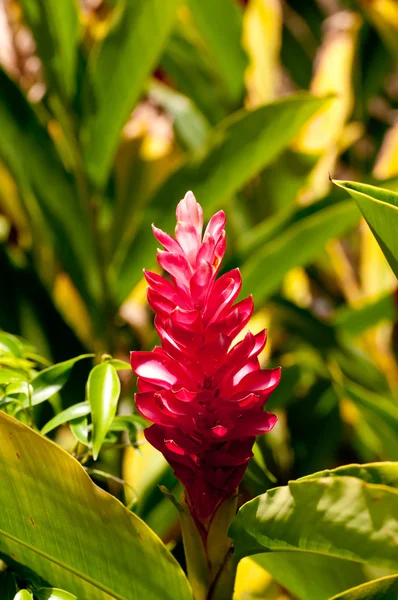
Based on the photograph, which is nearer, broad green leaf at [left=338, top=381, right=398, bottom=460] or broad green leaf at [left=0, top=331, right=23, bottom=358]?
broad green leaf at [left=0, top=331, right=23, bottom=358]

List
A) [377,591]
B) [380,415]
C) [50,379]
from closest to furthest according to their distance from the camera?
1. [377,591]
2. [50,379]
3. [380,415]

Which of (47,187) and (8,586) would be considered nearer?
(8,586)

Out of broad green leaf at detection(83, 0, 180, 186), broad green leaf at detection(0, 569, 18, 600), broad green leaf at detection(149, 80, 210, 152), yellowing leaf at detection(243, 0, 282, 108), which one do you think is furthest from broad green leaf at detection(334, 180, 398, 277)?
yellowing leaf at detection(243, 0, 282, 108)

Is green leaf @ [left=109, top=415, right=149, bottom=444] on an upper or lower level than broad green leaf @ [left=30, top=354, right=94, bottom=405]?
lower

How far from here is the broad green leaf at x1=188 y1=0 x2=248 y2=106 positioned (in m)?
1.26

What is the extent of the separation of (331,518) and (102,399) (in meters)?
0.15

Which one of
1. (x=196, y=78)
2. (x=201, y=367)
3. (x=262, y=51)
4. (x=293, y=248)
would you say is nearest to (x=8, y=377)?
(x=201, y=367)

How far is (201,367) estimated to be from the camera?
1.29ft

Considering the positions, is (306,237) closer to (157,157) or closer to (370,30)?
(157,157)

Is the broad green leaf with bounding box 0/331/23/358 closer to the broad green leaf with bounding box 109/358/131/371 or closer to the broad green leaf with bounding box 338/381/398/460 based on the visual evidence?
the broad green leaf with bounding box 109/358/131/371

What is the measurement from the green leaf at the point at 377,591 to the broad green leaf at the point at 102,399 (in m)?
0.15

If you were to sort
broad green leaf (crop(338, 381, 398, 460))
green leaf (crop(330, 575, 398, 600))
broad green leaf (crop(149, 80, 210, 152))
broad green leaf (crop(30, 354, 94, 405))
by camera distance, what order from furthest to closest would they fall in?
broad green leaf (crop(149, 80, 210, 152)) → broad green leaf (crop(338, 381, 398, 460)) → broad green leaf (crop(30, 354, 94, 405)) → green leaf (crop(330, 575, 398, 600))

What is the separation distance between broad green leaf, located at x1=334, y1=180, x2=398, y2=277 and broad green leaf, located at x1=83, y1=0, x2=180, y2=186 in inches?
23.9

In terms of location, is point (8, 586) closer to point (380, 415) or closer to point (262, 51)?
point (380, 415)
